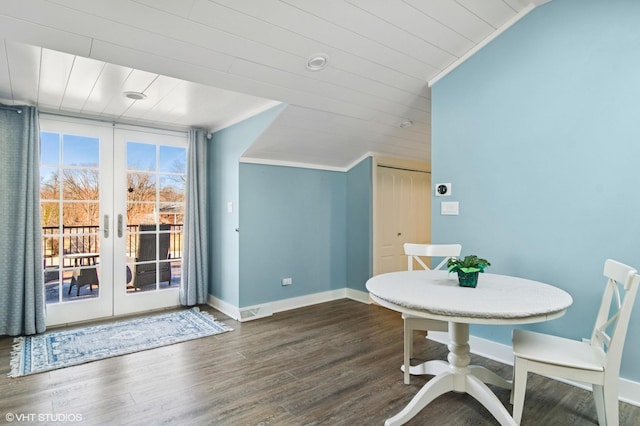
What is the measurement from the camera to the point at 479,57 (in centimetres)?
286

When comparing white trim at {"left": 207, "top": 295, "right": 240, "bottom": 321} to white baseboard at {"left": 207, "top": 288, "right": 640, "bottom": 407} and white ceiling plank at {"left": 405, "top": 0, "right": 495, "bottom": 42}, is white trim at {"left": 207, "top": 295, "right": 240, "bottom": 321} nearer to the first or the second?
white baseboard at {"left": 207, "top": 288, "right": 640, "bottom": 407}

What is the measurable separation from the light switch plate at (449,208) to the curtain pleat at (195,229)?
2775 millimetres

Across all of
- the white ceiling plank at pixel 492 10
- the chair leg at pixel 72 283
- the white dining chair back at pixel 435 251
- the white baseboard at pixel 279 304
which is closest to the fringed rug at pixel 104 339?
the white baseboard at pixel 279 304

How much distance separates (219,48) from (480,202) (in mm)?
2300

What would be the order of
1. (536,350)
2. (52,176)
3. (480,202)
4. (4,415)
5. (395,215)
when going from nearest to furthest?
(536,350) → (4,415) → (480,202) → (52,176) → (395,215)

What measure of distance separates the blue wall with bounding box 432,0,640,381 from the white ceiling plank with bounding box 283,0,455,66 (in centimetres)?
39

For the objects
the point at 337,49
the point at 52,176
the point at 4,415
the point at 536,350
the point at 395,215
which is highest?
the point at 337,49

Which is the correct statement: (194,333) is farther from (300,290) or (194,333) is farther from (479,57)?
(479,57)

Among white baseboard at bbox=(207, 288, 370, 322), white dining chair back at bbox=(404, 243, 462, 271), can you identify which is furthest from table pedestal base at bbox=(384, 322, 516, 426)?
white baseboard at bbox=(207, 288, 370, 322)

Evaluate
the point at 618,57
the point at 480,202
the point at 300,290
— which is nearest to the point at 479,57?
the point at 618,57

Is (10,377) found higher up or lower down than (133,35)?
lower down

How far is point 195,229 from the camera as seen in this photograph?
4207 mm

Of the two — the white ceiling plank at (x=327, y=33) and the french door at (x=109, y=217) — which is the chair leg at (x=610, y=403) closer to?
the white ceiling plank at (x=327, y=33)

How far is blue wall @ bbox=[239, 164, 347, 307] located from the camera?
3885mm
